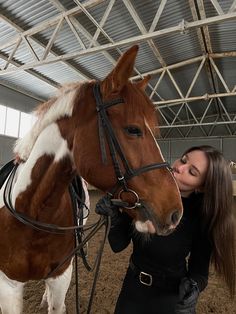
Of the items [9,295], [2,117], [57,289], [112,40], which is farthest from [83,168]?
[2,117]

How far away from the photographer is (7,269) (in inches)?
65.6

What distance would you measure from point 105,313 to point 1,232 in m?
1.62

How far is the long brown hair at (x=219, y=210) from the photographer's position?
1.53 metres

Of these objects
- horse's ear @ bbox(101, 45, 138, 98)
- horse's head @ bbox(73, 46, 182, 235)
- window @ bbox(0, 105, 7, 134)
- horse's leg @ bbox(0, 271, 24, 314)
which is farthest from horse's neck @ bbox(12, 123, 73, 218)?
window @ bbox(0, 105, 7, 134)

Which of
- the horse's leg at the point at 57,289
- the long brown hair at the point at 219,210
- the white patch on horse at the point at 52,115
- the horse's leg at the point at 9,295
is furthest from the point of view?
the horse's leg at the point at 57,289

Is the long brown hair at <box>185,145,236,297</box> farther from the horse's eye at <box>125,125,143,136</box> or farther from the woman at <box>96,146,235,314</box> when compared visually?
the horse's eye at <box>125,125,143,136</box>

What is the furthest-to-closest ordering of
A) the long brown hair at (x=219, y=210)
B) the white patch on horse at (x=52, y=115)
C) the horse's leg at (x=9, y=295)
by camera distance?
the horse's leg at (x=9, y=295), the long brown hair at (x=219, y=210), the white patch on horse at (x=52, y=115)

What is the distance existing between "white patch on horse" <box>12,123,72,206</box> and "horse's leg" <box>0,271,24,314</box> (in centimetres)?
60

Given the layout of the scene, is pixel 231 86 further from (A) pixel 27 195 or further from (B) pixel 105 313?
(A) pixel 27 195

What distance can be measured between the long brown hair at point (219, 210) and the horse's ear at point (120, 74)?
2.08 feet

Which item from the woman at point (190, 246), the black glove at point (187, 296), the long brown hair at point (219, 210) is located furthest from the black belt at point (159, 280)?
the long brown hair at point (219, 210)

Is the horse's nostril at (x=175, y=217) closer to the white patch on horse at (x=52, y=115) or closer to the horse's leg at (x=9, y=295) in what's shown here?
the white patch on horse at (x=52, y=115)

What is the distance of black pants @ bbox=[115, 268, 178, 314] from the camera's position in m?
1.55

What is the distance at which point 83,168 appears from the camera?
1.28m
